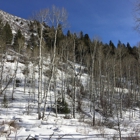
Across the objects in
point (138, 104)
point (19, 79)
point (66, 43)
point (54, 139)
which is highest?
point (66, 43)

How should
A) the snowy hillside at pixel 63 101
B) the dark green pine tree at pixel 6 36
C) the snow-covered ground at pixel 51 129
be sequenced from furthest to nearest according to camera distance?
the dark green pine tree at pixel 6 36
the snowy hillside at pixel 63 101
the snow-covered ground at pixel 51 129

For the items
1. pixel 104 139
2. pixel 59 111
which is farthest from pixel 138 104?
pixel 104 139

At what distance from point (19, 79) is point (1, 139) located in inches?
893

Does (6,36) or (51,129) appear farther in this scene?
(6,36)

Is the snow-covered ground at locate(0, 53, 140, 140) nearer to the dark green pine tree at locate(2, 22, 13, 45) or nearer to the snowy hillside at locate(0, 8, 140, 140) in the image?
the snowy hillside at locate(0, 8, 140, 140)

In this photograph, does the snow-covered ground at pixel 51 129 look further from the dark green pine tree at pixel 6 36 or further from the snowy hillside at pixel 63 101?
the dark green pine tree at pixel 6 36

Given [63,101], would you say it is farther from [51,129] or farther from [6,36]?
[6,36]

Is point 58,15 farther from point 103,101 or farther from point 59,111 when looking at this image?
point 103,101

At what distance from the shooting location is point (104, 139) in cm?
648

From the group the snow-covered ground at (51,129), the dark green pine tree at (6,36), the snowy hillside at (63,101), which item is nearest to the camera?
the snow-covered ground at (51,129)

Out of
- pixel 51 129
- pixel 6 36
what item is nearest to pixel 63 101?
pixel 51 129

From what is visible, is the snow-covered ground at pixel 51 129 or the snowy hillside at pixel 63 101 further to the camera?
the snowy hillside at pixel 63 101

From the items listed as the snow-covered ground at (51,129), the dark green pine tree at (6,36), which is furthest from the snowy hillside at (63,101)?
the dark green pine tree at (6,36)

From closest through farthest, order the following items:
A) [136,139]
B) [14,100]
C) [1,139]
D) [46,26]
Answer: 1. [1,139]
2. [136,139]
3. [46,26]
4. [14,100]
